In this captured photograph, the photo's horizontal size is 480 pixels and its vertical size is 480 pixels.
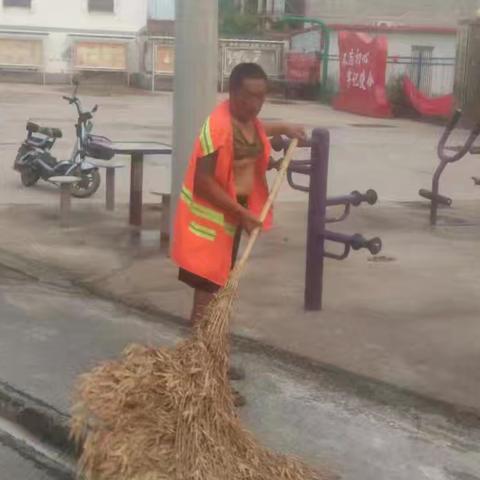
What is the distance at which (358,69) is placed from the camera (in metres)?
28.3

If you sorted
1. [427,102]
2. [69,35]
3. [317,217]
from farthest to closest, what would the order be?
[69,35], [427,102], [317,217]

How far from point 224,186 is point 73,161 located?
23.9ft

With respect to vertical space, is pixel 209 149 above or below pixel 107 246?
above

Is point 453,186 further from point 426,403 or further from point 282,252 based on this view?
point 426,403

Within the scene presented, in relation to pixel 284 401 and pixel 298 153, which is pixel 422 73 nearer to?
pixel 298 153

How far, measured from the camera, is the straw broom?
3.86 metres

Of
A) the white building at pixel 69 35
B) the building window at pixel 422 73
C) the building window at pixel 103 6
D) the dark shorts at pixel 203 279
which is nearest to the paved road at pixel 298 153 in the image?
the building window at pixel 422 73

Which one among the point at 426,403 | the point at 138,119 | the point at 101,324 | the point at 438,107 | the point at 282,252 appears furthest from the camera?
the point at 438,107

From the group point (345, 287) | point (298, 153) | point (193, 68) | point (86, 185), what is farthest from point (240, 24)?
point (345, 287)

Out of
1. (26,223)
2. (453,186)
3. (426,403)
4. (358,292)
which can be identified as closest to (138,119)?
(453,186)

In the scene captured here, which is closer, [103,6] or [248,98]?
[248,98]

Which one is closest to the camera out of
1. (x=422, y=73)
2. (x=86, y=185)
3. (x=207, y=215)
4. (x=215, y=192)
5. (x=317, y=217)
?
(x=215, y=192)

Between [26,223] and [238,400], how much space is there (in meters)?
5.50

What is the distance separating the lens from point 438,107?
25312 millimetres
